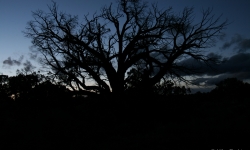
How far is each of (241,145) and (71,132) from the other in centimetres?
762

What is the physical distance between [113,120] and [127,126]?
6.75 feet

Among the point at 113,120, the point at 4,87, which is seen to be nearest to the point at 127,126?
the point at 113,120

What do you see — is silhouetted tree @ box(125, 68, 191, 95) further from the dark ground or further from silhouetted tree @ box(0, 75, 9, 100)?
silhouetted tree @ box(0, 75, 9, 100)

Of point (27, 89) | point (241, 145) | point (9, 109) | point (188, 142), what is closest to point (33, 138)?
point (188, 142)

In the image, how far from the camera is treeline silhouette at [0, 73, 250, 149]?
26.2ft

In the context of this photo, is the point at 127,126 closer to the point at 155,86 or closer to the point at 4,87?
the point at 155,86

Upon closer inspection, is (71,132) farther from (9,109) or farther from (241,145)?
(9,109)

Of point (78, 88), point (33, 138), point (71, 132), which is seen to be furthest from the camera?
point (78, 88)

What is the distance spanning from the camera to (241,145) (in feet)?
20.6

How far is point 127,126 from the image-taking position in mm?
12062

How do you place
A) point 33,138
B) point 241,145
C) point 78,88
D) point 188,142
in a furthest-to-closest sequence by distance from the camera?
1. point 78,88
2. point 33,138
3. point 188,142
4. point 241,145

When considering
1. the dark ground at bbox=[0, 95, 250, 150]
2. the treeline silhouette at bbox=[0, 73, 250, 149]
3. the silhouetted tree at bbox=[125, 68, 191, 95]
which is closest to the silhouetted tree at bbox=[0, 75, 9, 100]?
the treeline silhouette at bbox=[0, 73, 250, 149]

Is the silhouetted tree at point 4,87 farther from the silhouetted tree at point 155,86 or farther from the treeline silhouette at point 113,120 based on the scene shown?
the silhouetted tree at point 155,86

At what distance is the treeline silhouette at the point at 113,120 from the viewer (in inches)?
314
